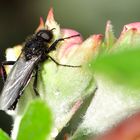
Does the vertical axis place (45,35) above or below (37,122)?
below

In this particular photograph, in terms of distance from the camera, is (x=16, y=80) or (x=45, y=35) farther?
(x=16, y=80)

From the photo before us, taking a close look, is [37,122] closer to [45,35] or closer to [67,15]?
[45,35]

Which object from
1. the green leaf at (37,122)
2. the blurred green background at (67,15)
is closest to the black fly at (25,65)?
the green leaf at (37,122)

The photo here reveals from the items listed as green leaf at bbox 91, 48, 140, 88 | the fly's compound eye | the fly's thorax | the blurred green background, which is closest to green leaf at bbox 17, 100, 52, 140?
green leaf at bbox 91, 48, 140, 88

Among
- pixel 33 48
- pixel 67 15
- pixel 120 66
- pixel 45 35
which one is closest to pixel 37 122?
pixel 120 66

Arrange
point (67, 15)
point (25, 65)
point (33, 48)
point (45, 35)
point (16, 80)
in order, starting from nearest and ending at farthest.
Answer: point (45, 35), point (16, 80), point (25, 65), point (33, 48), point (67, 15)

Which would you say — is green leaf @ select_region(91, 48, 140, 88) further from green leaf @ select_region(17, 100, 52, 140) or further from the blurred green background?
the blurred green background
